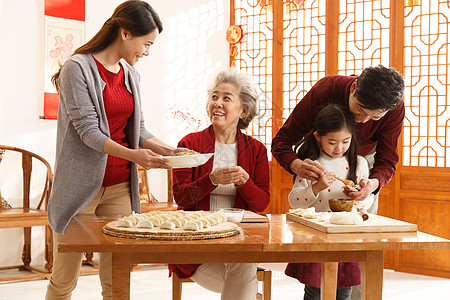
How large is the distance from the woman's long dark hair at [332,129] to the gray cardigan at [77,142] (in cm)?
86

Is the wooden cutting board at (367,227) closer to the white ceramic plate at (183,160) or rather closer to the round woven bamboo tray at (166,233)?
the round woven bamboo tray at (166,233)

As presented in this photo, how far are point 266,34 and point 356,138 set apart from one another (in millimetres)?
3111

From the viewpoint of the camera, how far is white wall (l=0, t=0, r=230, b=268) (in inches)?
171

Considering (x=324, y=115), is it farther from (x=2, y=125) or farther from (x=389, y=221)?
(x=2, y=125)

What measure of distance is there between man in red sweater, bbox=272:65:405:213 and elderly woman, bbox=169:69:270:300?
0.16 meters

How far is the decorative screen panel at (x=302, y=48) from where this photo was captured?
505cm

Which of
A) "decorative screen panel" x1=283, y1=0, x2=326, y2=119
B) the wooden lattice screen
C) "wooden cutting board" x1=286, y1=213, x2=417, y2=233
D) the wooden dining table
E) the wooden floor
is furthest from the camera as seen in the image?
"decorative screen panel" x1=283, y1=0, x2=326, y2=119

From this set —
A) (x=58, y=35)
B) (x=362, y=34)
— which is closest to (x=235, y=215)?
(x=58, y=35)

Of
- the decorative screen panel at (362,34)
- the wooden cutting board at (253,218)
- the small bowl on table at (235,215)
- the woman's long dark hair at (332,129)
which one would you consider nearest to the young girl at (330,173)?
the woman's long dark hair at (332,129)

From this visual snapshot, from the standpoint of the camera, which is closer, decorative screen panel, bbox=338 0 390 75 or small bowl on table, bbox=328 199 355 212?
small bowl on table, bbox=328 199 355 212

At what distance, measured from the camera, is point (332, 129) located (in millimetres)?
2318

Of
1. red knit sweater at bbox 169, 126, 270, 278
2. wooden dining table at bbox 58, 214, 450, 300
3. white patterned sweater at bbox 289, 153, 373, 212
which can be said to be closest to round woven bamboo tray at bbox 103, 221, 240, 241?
wooden dining table at bbox 58, 214, 450, 300

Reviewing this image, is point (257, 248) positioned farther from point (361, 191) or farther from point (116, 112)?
point (116, 112)

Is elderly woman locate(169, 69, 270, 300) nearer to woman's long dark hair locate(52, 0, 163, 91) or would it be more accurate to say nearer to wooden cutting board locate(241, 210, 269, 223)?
wooden cutting board locate(241, 210, 269, 223)
